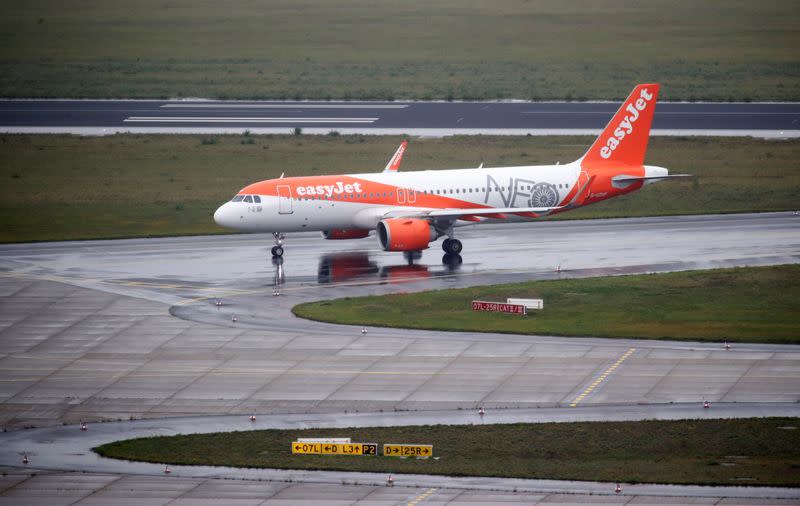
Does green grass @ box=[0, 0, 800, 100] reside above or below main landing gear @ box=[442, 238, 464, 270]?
above

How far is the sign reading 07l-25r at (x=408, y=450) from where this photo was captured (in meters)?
37.8

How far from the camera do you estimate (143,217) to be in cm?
7888

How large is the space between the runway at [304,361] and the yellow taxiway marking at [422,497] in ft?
0.74

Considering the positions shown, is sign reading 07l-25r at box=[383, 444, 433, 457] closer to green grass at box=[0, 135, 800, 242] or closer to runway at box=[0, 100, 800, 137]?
green grass at box=[0, 135, 800, 242]

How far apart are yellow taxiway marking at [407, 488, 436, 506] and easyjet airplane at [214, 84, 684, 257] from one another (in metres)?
29.7

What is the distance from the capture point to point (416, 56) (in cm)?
16300

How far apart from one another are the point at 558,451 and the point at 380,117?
80541 millimetres

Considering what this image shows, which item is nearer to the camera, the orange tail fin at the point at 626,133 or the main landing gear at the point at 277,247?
the main landing gear at the point at 277,247

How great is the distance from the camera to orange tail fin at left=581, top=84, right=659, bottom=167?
233ft

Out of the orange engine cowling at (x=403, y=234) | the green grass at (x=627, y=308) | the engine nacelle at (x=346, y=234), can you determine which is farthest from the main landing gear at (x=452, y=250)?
the green grass at (x=627, y=308)

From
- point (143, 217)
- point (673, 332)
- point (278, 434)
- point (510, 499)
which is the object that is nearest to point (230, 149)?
point (143, 217)

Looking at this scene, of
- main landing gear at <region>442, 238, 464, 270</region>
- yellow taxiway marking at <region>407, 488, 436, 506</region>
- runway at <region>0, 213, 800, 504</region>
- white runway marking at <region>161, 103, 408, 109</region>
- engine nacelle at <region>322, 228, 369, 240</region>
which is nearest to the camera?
yellow taxiway marking at <region>407, 488, 436, 506</region>

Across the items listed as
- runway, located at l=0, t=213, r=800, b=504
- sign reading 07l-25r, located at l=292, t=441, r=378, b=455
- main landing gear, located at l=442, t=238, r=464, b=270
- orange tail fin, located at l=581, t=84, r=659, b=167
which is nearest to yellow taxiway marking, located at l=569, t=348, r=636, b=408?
runway, located at l=0, t=213, r=800, b=504

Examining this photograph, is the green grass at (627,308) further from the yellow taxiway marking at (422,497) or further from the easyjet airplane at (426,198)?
the yellow taxiway marking at (422,497)
